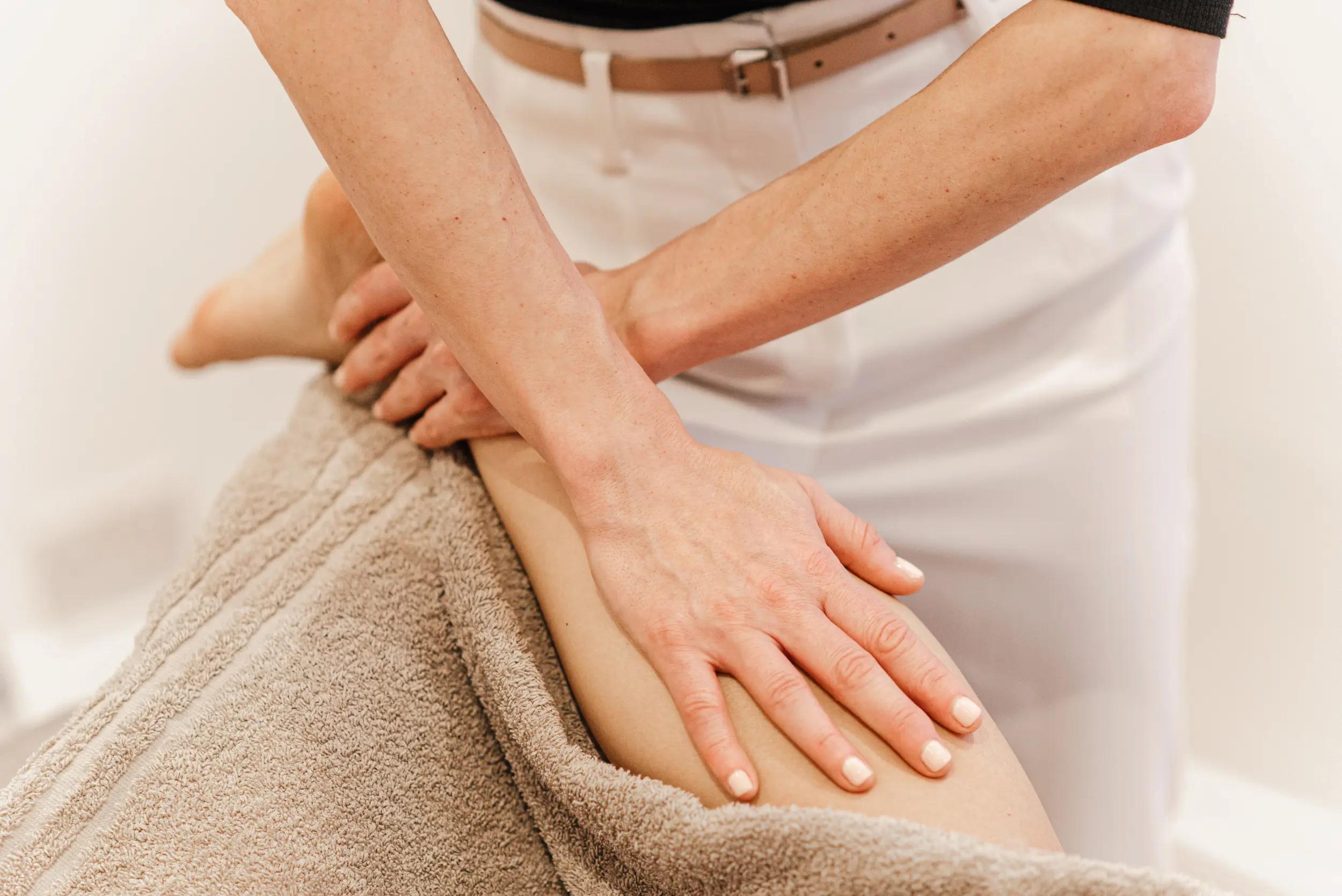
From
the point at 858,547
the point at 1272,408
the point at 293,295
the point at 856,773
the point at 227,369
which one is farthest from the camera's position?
the point at 227,369

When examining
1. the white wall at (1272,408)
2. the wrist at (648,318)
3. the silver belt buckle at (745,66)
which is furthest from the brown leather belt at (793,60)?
the white wall at (1272,408)

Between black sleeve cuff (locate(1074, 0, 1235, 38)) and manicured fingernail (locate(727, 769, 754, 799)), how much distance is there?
1.32 feet

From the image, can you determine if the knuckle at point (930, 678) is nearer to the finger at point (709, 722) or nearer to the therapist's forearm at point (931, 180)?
the finger at point (709, 722)

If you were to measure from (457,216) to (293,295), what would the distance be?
0.31 m

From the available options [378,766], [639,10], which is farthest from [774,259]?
[378,766]

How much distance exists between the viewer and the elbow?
1.74ft

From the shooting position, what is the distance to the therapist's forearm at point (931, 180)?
54 cm

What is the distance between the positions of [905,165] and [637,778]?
1.12ft

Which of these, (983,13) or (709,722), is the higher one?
(983,13)

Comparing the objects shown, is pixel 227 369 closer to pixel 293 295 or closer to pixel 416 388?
pixel 293 295

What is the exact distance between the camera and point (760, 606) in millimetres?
551

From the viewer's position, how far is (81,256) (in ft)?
4.07

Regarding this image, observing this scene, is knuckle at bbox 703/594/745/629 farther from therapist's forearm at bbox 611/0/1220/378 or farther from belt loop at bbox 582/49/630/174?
belt loop at bbox 582/49/630/174

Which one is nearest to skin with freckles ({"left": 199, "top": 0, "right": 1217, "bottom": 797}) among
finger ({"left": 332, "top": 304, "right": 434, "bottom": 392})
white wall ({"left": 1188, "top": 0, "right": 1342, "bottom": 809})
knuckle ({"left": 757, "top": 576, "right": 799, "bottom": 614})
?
knuckle ({"left": 757, "top": 576, "right": 799, "bottom": 614})
